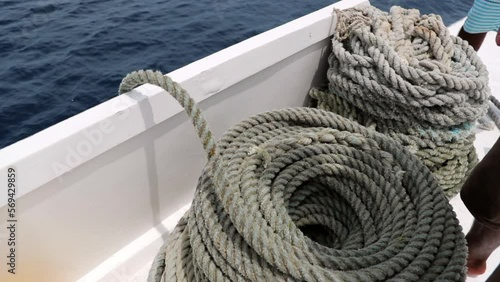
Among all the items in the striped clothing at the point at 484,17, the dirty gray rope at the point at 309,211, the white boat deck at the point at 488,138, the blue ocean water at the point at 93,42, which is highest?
the striped clothing at the point at 484,17

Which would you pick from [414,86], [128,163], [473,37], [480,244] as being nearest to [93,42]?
[128,163]

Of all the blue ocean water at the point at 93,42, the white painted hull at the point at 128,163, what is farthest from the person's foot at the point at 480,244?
the blue ocean water at the point at 93,42

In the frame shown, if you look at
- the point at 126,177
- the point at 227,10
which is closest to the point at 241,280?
the point at 126,177

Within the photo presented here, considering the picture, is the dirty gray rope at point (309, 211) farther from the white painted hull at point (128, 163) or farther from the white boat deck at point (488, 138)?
the white boat deck at point (488, 138)

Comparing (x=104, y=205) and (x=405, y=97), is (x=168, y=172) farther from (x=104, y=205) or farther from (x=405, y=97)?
(x=405, y=97)

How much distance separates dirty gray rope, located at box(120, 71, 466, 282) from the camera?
126cm

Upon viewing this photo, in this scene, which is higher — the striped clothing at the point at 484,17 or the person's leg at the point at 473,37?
the striped clothing at the point at 484,17

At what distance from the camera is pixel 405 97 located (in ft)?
6.30

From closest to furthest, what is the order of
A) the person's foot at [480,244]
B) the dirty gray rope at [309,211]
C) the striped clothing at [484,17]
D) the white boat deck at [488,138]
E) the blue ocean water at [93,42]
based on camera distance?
the dirty gray rope at [309,211] → the person's foot at [480,244] → the white boat deck at [488,138] → the striped clothing at [484,17] → the blue ocean water at [93,42]

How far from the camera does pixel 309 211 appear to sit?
172 cm

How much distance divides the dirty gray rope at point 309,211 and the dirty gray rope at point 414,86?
32 cm

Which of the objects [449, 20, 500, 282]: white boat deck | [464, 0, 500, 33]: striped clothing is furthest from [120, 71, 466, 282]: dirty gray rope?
[464, 0, 500, 33]: striped clothing

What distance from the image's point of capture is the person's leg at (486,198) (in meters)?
1.40

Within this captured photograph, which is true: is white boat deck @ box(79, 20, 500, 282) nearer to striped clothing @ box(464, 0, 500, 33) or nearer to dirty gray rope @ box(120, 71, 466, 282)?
dirty gray rope @ box(120, 71, 466, 282)
